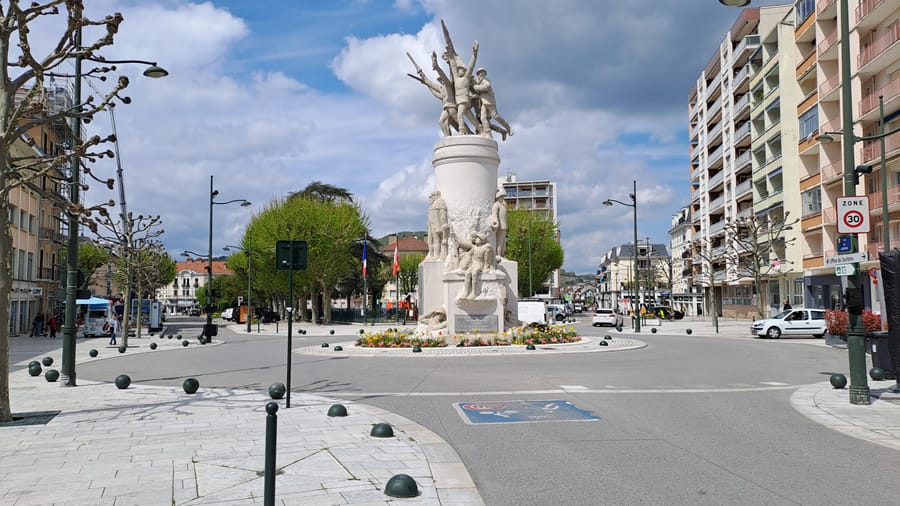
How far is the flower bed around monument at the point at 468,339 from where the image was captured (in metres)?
23.8

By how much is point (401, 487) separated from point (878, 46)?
136 feet

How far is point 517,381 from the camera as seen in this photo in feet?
48.2

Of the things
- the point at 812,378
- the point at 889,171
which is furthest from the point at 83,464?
the point at 889,171

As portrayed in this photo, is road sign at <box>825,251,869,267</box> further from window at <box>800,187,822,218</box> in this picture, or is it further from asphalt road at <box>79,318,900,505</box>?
window at <box>800,187,822,218</box>

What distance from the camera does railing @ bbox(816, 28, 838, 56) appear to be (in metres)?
43.4

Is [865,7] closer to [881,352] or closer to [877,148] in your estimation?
[877,148]


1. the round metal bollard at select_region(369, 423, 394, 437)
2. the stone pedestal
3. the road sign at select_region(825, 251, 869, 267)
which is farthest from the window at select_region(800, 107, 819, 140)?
the round metal bollard at select_region(369, 423, 394, 437)

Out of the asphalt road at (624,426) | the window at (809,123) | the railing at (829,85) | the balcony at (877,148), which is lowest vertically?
the asphalt road at (624,426)

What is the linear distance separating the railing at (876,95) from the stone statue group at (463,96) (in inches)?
865

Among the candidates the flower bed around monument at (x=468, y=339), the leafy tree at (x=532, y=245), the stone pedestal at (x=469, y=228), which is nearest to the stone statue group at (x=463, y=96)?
the stone pedestal at (x=469, y=228)

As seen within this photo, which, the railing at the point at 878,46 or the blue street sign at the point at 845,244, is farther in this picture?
the railing at the point at 878,46

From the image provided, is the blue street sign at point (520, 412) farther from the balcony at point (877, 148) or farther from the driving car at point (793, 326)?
the balcony at point (877, 148)

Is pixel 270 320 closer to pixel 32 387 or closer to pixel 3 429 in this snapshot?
pixel 32 387

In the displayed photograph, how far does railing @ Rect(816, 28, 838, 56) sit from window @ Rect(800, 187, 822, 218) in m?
8.78
